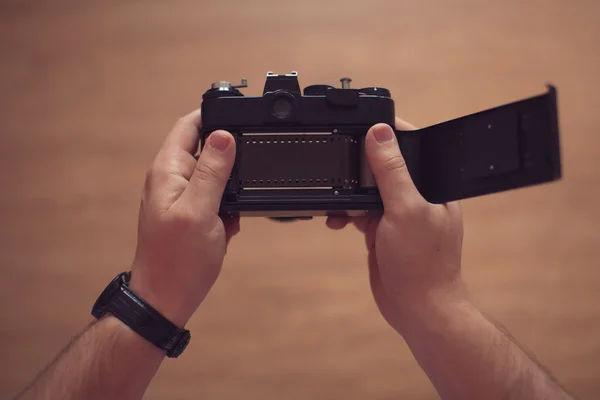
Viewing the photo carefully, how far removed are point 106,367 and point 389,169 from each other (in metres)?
0.39

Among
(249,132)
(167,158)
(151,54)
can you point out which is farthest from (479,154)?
(151,54)

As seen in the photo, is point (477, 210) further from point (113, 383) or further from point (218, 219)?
point (113, 383)

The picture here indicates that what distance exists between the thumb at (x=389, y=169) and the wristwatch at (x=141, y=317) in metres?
0.29

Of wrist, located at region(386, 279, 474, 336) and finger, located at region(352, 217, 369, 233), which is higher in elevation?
finger, located at region(352, 217, 369, 233)

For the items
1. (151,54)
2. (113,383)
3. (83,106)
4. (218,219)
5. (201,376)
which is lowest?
(201,376)

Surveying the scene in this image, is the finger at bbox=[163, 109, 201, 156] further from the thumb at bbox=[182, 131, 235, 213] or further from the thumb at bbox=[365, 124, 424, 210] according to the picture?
the thumb at bbox=[365, 124, 424, 210]

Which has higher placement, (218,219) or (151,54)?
(151,54)

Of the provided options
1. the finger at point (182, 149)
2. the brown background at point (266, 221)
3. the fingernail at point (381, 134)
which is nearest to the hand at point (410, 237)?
the fingernail at point (381, 134)

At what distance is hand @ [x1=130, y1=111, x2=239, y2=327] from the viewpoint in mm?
534

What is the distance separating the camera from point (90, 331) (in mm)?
563

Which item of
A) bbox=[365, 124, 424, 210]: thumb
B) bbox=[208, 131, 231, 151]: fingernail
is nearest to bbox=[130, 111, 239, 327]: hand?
bbox=[208, 131, 231, 151]: fingernail

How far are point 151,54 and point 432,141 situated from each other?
0.65 m

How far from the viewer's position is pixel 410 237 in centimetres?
54

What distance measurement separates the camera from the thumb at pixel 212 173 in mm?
536
